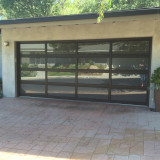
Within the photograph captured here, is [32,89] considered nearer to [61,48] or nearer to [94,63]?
[61,48]

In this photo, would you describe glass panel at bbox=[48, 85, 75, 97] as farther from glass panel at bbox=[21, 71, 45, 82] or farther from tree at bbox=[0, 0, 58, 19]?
tree at bbox=[0, 0, 58, 19]

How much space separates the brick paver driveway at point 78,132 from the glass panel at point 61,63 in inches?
65.4

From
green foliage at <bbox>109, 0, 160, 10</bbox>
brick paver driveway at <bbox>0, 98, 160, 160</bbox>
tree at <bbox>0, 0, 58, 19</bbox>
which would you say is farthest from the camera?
tree at <bbox>0, 0, 58, 19</bbox>

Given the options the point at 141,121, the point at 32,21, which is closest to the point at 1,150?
the point at 141,121

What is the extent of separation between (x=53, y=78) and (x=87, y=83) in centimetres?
143

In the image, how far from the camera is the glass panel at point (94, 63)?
679 centimetres

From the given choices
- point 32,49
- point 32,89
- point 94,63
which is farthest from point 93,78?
point 32,49

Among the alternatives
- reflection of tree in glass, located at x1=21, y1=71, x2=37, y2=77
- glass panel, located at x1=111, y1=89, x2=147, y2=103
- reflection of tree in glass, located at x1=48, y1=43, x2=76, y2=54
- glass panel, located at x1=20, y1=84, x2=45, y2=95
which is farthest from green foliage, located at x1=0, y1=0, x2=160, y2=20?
glass panel, located at x1=111, y1=89, x2=147, y2=103

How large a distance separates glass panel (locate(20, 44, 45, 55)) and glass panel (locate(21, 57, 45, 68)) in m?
A: 0.29

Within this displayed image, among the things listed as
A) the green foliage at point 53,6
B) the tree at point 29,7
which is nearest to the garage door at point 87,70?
the green foliage at point 53,6

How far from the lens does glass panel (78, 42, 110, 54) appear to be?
6723 mm

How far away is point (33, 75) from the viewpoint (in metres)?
7.79

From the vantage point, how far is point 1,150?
3465 millimetres

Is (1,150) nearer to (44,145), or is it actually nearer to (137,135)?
(44,145)
